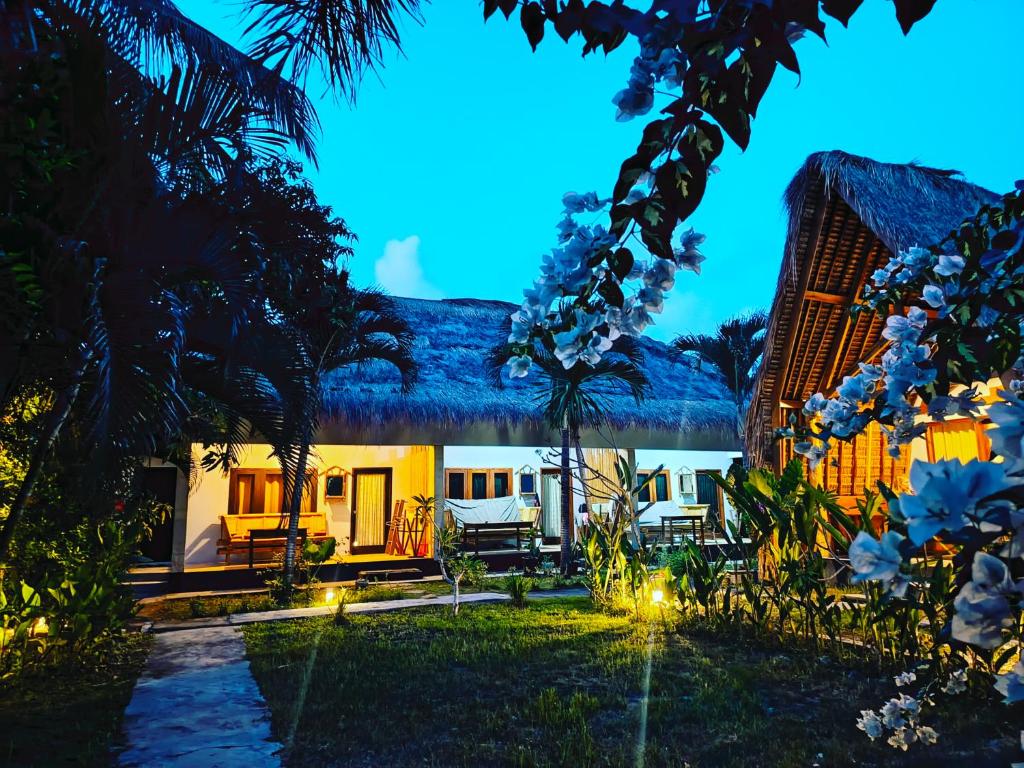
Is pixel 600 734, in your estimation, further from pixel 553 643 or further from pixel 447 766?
pixel 553 643

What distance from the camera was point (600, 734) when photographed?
304 centimetres

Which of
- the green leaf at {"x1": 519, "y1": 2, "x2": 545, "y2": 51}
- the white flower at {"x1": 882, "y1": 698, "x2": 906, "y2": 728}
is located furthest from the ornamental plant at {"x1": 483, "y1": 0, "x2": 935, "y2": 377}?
the white flower at {"x1": 882, "y1": 698, "x2": 906, "y2": 728}

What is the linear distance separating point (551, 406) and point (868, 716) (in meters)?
8.23

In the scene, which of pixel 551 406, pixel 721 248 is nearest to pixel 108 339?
pixel 551 406

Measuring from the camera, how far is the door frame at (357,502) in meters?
13.5

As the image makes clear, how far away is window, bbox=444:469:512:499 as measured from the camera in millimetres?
13656

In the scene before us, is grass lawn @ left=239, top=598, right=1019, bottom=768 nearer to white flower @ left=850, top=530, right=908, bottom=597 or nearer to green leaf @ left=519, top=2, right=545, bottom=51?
white flower @ left=850, top=530, right=908, bottom=597

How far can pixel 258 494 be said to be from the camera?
12570 millimetres

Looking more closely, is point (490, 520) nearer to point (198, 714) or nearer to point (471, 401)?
point (471, 401)

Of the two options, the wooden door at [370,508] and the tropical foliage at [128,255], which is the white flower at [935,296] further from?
the wooden door at [370,508]

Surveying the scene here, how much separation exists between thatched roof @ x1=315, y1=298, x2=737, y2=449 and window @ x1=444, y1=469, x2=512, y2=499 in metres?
2.07

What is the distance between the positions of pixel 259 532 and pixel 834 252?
362 inches

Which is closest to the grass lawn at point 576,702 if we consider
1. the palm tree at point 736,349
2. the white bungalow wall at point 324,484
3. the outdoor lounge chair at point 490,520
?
the outdoor lounge chair at point 490,520

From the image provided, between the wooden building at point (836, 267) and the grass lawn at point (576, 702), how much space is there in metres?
2.28
